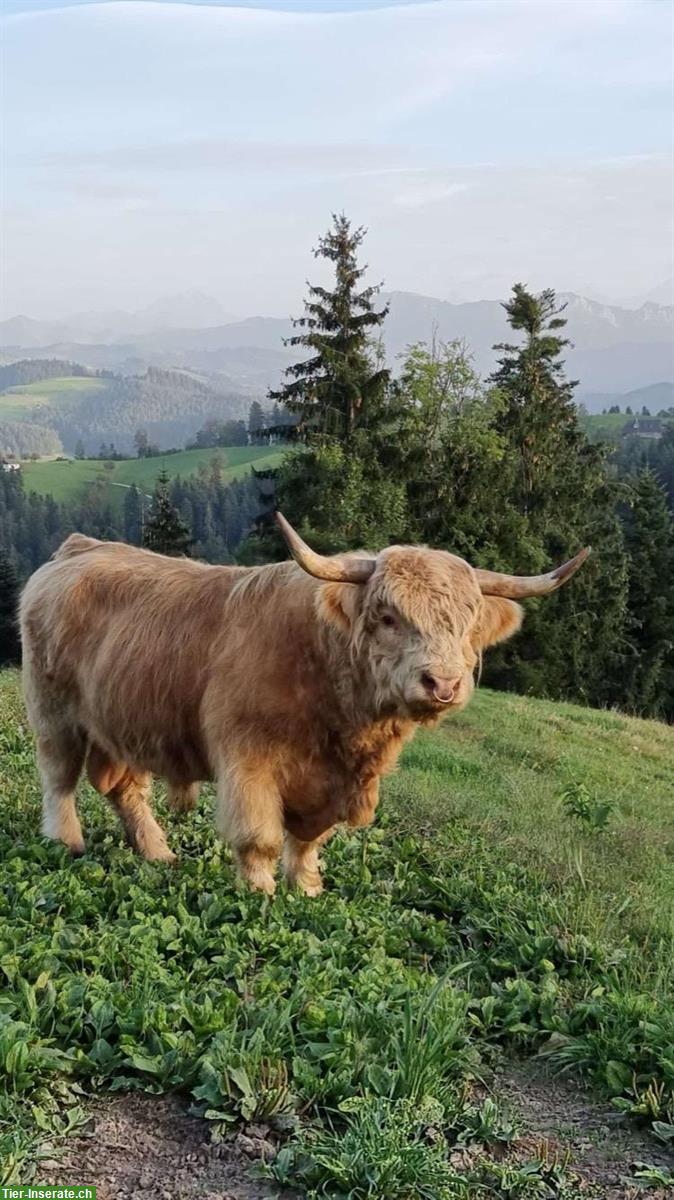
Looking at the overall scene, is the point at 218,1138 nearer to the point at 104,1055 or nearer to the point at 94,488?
the point at 104,1055

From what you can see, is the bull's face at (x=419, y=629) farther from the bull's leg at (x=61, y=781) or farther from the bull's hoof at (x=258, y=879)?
the bull's leg at (x=61, y=781)

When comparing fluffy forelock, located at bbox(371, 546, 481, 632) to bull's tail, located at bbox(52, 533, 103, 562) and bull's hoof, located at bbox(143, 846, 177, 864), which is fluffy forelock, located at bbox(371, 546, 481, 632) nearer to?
bull's hoof, located at bbox(143, 846, 177, 864)

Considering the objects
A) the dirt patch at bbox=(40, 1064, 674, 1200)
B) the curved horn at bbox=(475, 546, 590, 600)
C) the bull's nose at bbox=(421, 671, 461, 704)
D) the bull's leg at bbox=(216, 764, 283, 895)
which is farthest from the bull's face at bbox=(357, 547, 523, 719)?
the dirt patch at bbox=(40, 1064, 674, 1200)

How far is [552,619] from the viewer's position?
166 ft

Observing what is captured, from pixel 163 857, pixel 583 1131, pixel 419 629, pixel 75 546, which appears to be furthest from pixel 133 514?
pixel 583 1131

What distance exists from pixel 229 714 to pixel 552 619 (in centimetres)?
4621

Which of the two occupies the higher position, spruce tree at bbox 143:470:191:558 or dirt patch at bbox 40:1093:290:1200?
dirt patch at bbox 40:1093:290:1200

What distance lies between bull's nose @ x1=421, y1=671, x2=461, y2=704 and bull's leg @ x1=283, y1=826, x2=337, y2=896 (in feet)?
5.22

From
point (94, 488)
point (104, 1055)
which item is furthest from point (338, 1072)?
point (94, 488)

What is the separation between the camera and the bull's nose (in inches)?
196

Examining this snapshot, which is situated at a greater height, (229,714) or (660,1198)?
(229,714)

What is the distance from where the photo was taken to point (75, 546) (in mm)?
7328

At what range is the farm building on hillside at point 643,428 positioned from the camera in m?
160

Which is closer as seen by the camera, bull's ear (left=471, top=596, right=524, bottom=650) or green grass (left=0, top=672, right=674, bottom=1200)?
green grass (left=0, top=672, right=674, bottom=1200)
